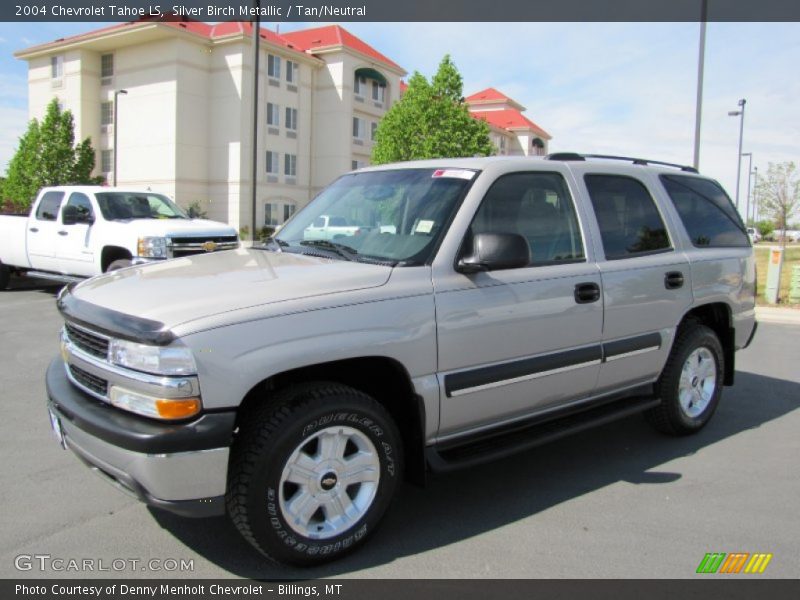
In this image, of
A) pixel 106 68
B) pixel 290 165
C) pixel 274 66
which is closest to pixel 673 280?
pixel 274 66

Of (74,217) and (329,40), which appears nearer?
(74,217)

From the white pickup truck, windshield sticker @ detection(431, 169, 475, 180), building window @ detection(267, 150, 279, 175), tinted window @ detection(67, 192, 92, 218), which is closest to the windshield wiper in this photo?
windshield sticker @ detection(431, 169, 475, 180)

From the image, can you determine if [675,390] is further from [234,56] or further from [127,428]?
[234,56]

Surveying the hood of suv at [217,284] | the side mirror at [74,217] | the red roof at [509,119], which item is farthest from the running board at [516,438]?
the red roof at [509,119]

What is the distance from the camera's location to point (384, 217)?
3.92 m

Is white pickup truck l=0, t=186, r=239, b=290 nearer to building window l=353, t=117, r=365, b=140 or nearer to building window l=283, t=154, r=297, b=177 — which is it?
building window l=283, t=154, r=297, b=177

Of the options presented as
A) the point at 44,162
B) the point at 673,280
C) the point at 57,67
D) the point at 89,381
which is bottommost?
the point at 89,381

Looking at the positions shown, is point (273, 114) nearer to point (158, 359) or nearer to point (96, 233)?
point (96, 233)

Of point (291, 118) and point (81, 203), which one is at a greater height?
point (291, 118)

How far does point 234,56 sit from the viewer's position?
3997 cm

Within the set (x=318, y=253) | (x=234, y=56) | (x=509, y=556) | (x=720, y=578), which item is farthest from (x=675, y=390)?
(x=234, y=56)

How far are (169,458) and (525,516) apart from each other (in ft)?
6.57
